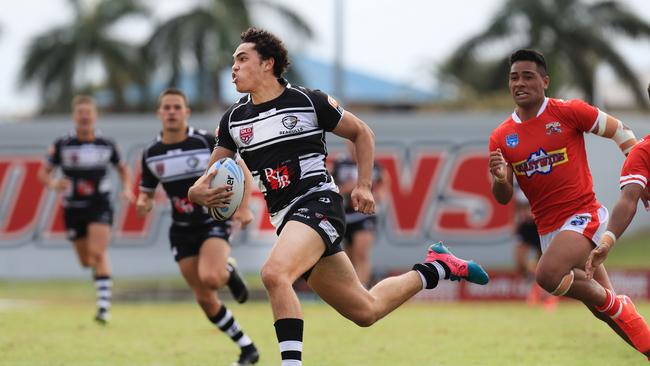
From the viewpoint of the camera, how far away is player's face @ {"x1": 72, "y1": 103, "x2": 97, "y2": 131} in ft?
54.6

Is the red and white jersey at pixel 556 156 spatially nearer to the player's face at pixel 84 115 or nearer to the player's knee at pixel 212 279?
the player's knee at pixel 212 279

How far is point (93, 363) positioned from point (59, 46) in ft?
130

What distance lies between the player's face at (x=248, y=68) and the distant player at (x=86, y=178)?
837 centimetres

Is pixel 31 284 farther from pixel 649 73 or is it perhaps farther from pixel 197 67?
pixel 649 73

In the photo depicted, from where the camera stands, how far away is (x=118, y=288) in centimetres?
2517

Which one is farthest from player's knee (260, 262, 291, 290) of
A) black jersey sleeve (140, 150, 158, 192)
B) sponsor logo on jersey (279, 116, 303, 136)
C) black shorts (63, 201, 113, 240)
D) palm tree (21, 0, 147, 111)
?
palm tree (21, 0, 147, 111)

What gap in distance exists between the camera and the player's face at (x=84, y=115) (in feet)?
54.6

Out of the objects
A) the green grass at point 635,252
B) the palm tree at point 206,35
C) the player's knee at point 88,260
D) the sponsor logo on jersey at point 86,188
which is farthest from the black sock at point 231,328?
the palm tree at point 206,35

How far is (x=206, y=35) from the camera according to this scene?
4194 centimetres

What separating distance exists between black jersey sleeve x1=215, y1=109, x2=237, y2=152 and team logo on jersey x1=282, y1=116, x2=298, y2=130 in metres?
0.51

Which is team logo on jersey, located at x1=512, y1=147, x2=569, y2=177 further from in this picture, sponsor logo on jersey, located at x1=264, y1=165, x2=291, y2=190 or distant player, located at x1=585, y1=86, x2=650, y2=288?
sponsor logo on jersey, located at x1=264, y1=165, x2=291, y2=190

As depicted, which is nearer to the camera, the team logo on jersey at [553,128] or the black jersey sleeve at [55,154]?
the team logo on jersey at [553,128]

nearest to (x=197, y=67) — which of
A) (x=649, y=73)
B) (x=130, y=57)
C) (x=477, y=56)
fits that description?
(x=130, y=57)

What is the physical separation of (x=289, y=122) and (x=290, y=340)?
65.1 inches
